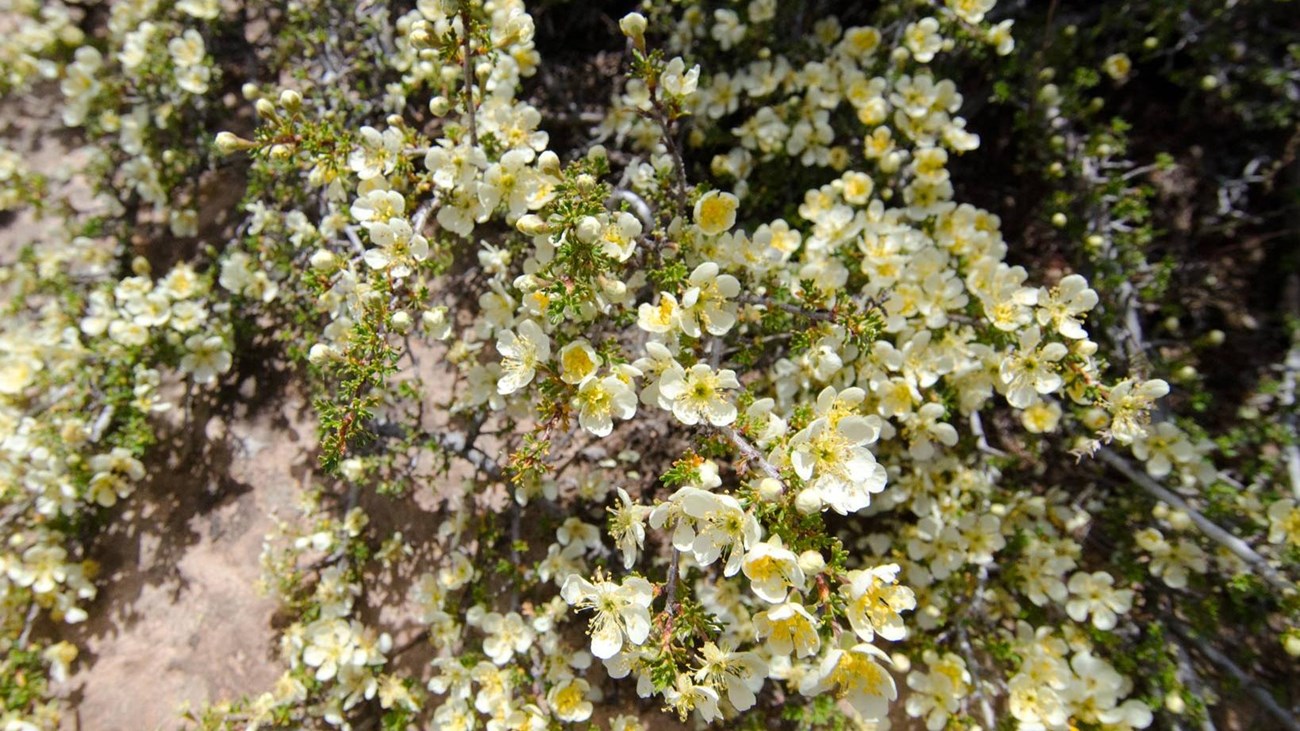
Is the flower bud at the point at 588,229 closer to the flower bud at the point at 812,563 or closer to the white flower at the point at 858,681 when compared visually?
the flower bud at the point at 812,563

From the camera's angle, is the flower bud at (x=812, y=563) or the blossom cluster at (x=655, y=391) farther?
the blossom cluster at (x=655, y=391)

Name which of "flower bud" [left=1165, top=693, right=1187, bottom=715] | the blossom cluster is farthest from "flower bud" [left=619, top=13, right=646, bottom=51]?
"flower bud" [left=1165, top=693, right=1187, bottom=715]

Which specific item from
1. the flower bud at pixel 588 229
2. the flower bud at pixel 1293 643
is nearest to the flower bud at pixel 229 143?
the flower bud at pixel 588 229

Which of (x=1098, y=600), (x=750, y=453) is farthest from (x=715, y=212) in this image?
(x=1098, y=600)

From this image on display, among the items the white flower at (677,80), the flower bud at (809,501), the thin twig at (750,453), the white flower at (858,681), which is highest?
the white flower at (677,80)

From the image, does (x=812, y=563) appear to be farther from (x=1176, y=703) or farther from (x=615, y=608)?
(x=1176, y=703)

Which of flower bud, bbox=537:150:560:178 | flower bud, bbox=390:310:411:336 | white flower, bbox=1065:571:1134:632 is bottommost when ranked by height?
white flower, bbox=1065:571:1134:632

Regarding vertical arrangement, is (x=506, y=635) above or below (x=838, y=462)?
below

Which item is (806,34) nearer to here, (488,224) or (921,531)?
(488,224)

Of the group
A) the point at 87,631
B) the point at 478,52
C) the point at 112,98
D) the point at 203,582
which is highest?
the point at 478,52

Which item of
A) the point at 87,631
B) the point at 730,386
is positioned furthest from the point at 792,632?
the point at 87,631

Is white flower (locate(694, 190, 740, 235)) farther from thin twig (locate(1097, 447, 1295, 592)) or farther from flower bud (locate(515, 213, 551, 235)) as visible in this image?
thin twig (locate(1097, 447, 1295, 592))
